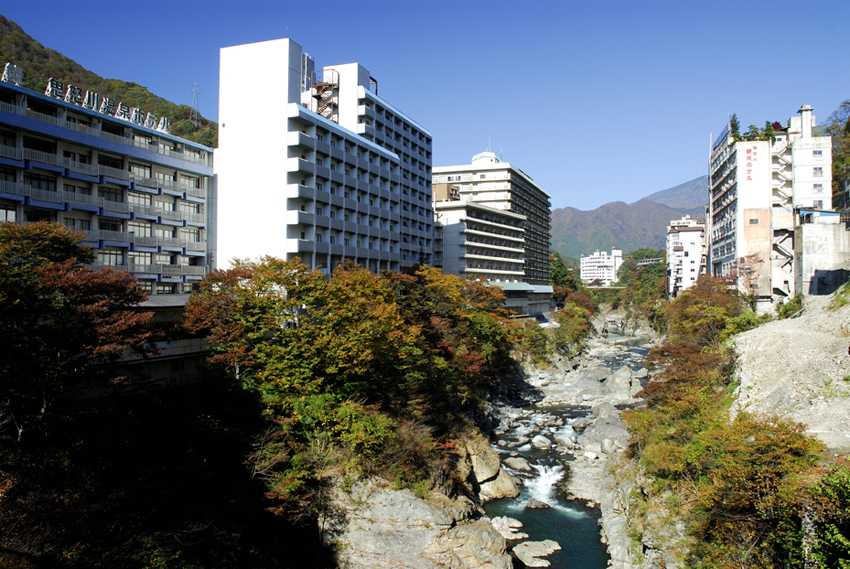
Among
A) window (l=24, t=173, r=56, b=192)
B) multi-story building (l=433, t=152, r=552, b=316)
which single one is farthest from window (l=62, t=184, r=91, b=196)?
multi-story building (l=433, t=152, r=552, b=316)

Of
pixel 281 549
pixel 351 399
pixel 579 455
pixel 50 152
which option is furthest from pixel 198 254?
pixel 579 455

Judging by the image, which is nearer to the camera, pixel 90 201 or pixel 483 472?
pixel 483 472

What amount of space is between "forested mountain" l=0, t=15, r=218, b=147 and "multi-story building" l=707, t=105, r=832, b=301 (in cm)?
5151

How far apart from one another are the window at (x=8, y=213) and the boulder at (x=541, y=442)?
32899 mm

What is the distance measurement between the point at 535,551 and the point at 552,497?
5560mm

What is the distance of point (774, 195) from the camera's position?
145 feet

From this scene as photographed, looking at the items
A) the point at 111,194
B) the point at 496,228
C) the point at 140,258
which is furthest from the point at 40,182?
the point at 496,228

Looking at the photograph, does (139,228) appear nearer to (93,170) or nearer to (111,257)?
(111,257)

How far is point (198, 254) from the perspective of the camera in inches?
1465

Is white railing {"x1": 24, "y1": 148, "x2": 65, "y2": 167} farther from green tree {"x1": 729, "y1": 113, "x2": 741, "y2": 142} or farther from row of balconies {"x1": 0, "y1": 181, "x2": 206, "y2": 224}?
green tree {"x1": 729, "y1": 113, "x2": 741, "y2": 142}

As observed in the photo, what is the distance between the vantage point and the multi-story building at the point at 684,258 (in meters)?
83.7

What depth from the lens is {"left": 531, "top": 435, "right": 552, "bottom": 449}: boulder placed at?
3339cm

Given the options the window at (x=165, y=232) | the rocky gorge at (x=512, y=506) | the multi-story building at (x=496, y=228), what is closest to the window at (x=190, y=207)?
the window at (x=165, y=232)

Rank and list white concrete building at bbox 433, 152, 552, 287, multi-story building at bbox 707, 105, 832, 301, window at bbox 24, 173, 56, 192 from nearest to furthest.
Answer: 1. window at bbox 24, 173, 56, 192
2. multi-story building at bbox 707, 105, 832, 301
3. white concrete building at bbox 433, 152, 552, 287
